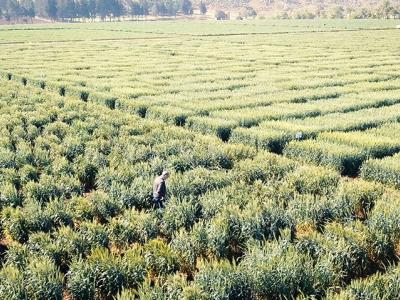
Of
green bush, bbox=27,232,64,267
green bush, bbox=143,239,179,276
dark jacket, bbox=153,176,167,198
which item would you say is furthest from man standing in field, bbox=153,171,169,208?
green bush, bbox=27,232,64,267

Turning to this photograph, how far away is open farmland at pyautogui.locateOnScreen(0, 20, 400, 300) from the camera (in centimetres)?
859

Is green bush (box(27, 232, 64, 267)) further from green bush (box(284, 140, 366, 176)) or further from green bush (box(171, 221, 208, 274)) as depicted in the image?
green bush (box(284, 140, 366, 176))

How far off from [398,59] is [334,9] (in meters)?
138

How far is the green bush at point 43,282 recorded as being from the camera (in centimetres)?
823

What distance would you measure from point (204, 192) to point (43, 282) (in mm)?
6030

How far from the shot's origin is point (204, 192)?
44.8 ft

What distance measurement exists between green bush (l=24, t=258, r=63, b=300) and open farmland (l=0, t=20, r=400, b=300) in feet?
0.07

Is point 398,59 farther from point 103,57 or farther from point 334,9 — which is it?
point 334,9

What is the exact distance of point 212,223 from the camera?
10.7 meters

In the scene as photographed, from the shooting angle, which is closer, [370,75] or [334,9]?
[370,75]

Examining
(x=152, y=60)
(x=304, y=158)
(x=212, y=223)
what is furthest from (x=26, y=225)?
(x=152, y=60)

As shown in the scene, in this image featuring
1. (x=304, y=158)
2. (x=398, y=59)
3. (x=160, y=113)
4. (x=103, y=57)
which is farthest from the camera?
(x=103, y=57)

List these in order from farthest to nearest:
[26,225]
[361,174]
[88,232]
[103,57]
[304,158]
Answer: [103,57], [304,158], [361,174], [26,225], [88,232]

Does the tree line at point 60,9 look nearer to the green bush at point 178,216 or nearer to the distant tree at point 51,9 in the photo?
the distant tree at point 51,9
